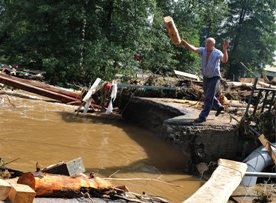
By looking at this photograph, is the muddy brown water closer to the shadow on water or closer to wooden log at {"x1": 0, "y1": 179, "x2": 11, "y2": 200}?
the shadow on water

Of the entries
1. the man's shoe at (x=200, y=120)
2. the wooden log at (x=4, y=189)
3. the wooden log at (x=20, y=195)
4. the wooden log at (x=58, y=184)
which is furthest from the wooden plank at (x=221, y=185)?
the man's shoe at (x=200, y=120)

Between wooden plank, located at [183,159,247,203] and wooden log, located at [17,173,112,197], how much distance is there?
1.18 m

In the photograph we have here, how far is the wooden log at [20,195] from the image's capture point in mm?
4059

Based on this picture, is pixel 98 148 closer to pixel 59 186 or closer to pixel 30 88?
pixel 59 186

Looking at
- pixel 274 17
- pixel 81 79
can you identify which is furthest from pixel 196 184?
pixel 274 17

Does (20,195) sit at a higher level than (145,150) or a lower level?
higher

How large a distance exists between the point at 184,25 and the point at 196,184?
2447 centimetres

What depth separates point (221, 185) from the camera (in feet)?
15.8

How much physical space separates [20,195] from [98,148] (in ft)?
16.7

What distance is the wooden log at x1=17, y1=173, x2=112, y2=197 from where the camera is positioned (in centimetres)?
456

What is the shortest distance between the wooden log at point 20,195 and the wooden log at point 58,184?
40cm

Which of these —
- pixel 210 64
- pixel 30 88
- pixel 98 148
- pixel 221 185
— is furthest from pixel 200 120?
pixel 30 88

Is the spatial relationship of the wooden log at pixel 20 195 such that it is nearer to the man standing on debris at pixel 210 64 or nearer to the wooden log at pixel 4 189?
the wooden log at pixel 4 189

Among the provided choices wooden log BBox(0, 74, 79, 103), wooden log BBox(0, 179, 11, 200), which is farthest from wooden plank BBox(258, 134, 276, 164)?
wooden log BBox(0, 74, 79, 103)
